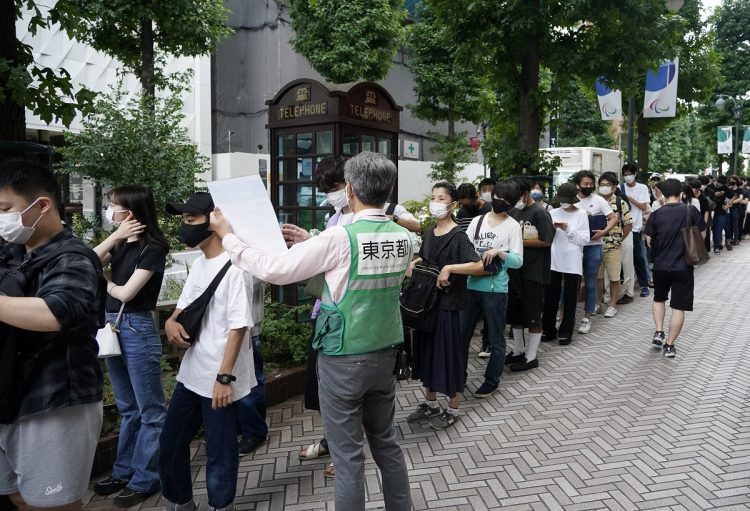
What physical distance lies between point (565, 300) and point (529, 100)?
4131mm

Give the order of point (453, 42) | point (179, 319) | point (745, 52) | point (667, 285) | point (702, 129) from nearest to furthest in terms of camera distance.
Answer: point (179, 319)
point (667, 285)
point (453, 42)
point (745, 52)
point (702, 129)

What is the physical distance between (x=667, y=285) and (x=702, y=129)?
2862 cm

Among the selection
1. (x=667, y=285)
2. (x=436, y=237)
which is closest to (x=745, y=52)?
(x=667, y=285)

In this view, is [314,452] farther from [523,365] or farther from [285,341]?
[523,365]

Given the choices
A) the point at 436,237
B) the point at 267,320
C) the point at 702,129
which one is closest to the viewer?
the point at 436,237

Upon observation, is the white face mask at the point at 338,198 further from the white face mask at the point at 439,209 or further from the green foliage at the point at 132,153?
the green foliage at the point at 132,153

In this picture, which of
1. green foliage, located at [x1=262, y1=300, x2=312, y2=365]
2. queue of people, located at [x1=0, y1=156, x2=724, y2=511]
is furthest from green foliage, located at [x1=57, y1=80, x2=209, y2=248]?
queue of people, located at [x1=0, y1=156, x2=724, y2=511]

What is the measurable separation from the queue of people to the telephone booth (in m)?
2.05

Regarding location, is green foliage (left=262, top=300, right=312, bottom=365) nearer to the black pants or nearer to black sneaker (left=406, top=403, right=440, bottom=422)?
black sneaker (left=406, top=403, right=440, bottom=422)

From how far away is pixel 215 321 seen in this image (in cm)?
327

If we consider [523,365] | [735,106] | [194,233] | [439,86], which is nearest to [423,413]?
[523,365]

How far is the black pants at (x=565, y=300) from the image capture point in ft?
24.2

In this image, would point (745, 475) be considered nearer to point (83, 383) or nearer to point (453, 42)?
point (83, 383)

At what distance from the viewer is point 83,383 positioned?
254 cm
